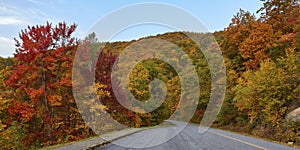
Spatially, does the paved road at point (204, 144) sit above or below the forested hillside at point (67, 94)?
below

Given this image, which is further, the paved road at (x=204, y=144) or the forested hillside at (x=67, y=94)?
the forested hillside at (x=67, y=94)

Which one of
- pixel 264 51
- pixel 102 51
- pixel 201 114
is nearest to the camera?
pixel 102 51

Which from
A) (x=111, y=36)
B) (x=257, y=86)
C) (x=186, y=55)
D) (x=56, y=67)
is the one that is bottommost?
(x=257, y=86)

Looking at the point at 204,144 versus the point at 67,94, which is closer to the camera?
the point at 204,144

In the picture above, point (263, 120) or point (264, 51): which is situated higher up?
point (264, 51)

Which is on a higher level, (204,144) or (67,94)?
(67,94)

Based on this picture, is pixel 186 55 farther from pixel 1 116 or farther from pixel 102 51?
pixel 1 116

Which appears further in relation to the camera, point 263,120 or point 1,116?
point 263,120

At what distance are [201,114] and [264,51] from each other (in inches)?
833

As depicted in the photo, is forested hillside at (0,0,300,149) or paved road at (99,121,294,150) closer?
paved road at (99,121,294,150)

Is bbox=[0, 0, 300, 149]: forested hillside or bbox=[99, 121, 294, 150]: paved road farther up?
bbox=[0, 0, 300, 149]: forested hillside

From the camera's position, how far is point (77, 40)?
2370cm

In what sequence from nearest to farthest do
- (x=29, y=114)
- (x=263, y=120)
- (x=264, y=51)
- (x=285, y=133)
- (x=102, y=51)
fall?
(x=285, y=133), (x=29, y=114), (x=263, y=120), (x=102, y=51), (x=264, y=51)

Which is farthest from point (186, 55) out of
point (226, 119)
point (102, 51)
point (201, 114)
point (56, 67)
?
point (56, 67)
